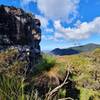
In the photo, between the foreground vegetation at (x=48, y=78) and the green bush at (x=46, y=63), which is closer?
the foreground vegetation at (x=48, y=78)

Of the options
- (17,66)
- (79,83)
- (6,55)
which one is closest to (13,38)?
(79,83)

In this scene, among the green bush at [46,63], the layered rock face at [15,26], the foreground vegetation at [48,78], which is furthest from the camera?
the layered rock face at [15,26]

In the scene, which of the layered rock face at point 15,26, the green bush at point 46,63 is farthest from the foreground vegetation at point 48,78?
the layered rock face at point 15,26

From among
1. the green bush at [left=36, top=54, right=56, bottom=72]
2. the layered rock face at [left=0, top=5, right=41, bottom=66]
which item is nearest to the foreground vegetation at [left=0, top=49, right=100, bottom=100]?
the green bush at [left=36, top=54, right=56, bottom=72]

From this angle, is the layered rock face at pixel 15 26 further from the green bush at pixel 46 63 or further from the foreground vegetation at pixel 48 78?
the green bush at pixel 46 63

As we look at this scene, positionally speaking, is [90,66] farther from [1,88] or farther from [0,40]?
[1,88]

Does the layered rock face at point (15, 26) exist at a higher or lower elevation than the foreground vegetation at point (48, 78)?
higher

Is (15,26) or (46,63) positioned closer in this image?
(46,63)

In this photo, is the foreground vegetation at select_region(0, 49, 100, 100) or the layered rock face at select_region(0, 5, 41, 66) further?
the layered rock face at select_region(0, 5, 41, 66)

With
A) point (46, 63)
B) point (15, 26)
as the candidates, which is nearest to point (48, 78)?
point (46, 63)

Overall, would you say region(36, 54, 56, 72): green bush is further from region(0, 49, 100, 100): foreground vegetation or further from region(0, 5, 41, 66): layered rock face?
region(0, 5, 41, 66): layered rock face

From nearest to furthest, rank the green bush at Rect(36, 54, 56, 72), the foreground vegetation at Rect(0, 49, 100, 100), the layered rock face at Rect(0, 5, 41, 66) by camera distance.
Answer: the foreground vegetation at Rect(0, 49, 100, 100) → the green bush at Rect(36, 54, 56, 72) → the layered rock face at Rect(0, 5, 41, 66)

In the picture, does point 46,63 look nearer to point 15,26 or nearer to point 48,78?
point 48,78

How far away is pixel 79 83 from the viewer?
14688 mm
